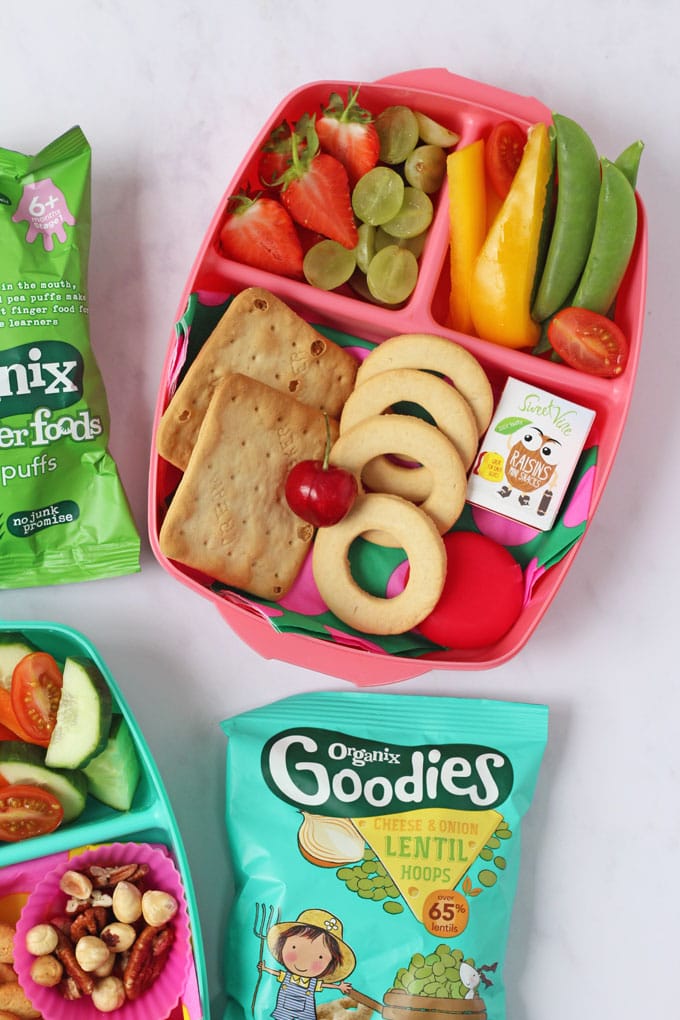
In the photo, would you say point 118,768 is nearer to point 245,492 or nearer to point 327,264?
point 245,492

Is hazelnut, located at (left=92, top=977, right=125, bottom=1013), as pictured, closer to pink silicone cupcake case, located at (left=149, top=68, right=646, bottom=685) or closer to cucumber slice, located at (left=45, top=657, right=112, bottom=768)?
cucumber slice, located at (left=45, top=657, right=112, bottom=768)

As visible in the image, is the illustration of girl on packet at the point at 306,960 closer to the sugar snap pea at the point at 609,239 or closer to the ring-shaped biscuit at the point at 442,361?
the ring-shaped biscuit at the point at 442,361

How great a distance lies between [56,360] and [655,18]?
3.55 feet

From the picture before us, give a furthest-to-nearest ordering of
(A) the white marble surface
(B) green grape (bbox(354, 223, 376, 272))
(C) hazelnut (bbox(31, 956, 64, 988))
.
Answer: (A) the white marble surface → (B) green grape (bbox(354, 223, 376, 272)) → (C) hazelnut (bbox(31, 956, 64, 988))

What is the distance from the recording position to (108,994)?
1.21 metres

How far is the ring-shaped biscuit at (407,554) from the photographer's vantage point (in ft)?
4.20

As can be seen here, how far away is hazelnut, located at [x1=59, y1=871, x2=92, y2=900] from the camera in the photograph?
1.23 meters

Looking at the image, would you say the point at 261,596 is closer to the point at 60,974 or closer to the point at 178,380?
the point at 178,380

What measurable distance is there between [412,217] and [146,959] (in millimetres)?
1084

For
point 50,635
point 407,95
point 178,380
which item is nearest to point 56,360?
point 178,380

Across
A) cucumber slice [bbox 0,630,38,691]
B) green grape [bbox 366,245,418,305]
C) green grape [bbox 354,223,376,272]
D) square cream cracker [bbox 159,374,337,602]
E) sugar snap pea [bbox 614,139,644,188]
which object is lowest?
cucumber slice [bbox 0,630,38,691]

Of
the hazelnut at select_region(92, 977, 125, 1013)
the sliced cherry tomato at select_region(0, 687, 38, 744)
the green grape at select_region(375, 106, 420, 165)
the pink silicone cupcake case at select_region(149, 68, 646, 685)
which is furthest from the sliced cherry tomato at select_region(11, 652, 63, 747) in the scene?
the green grape at select_region(375, 106, 420, 165)

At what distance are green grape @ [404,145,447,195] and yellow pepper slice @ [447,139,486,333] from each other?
0.09 ft

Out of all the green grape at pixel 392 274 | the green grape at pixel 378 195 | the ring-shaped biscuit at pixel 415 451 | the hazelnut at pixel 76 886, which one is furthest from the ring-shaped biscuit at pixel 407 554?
A: the hazelnut at pixel 76 886
